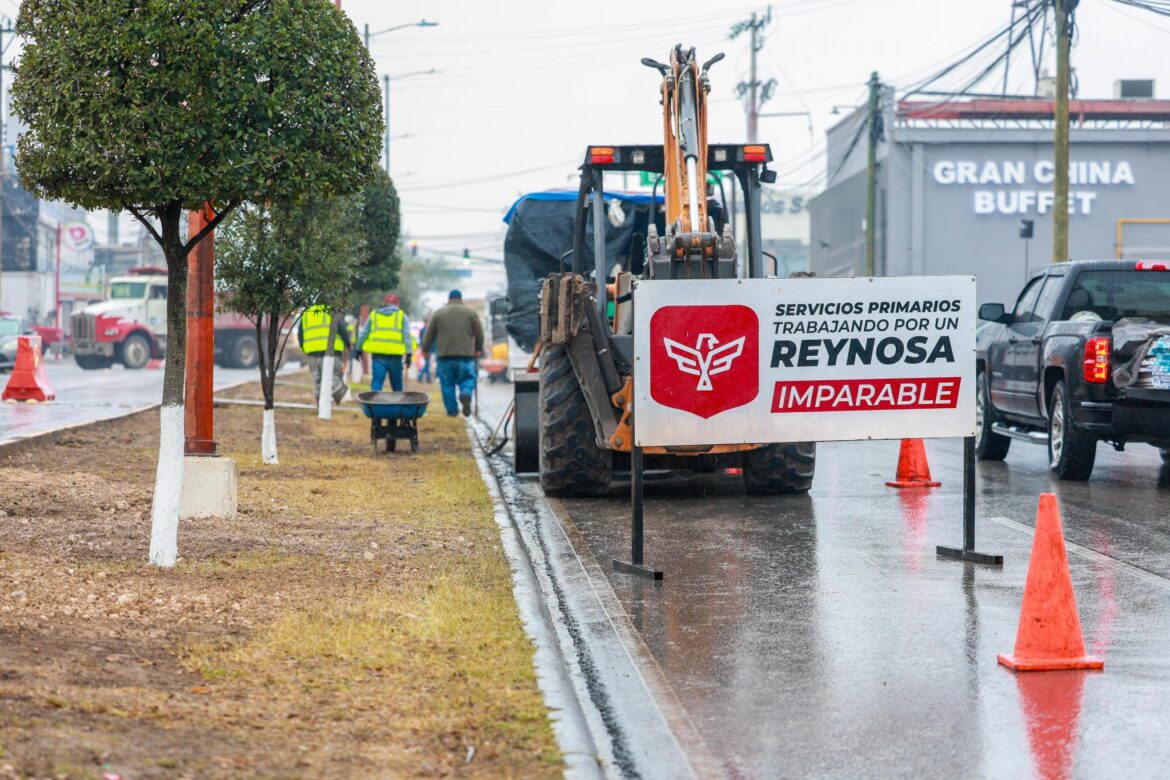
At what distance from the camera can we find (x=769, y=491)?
13.9 m

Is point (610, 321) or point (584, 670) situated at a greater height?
point (610, 321)

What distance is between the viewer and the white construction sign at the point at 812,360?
1000 cm

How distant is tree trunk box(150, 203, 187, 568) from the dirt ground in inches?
9.6

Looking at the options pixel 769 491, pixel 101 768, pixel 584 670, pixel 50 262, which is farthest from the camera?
pixel 50 262

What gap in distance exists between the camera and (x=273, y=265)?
635 inches

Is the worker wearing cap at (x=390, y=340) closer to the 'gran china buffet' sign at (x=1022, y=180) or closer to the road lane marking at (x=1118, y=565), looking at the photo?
the road lane marking at (x=1118, y=565)

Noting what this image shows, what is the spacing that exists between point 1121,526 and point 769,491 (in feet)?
10.7

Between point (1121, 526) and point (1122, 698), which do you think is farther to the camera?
point (1121, 526)

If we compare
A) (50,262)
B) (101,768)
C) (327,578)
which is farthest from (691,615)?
(50,262)

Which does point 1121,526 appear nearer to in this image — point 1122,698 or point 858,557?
point 858,557

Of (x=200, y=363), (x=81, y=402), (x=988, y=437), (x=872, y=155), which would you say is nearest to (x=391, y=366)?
(x=81, y=402)

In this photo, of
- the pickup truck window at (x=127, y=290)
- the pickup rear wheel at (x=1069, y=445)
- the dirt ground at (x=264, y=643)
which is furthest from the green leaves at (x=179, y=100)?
the pickup truck window at (x=127, y=290)

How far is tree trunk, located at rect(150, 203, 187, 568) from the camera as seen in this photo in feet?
29.7

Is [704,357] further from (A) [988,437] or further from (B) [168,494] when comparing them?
(A) [988,437]
